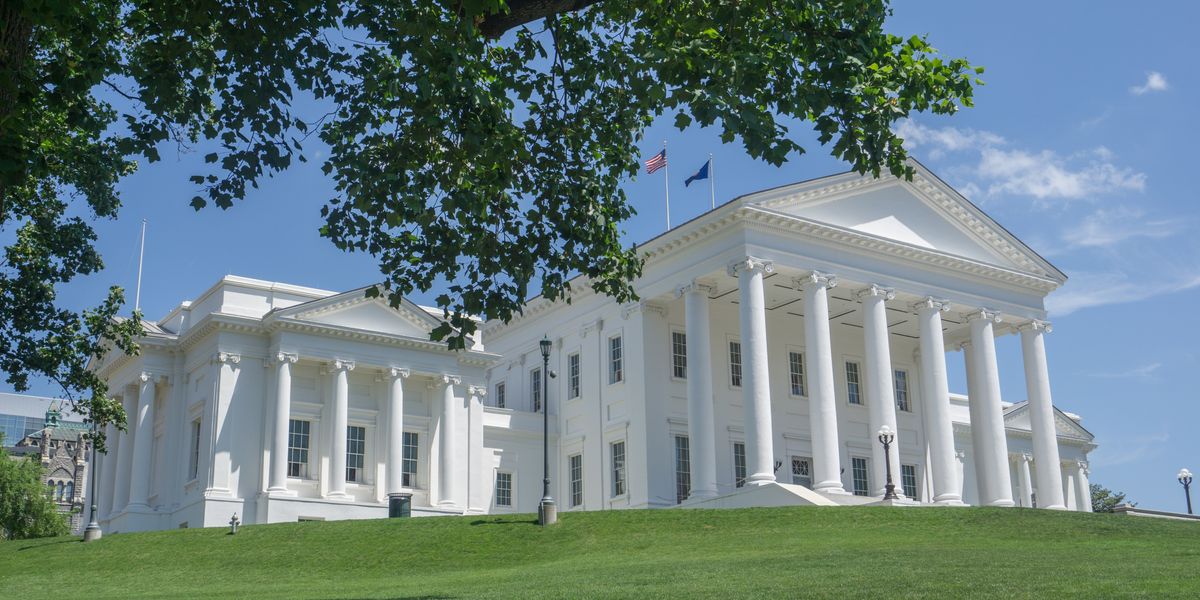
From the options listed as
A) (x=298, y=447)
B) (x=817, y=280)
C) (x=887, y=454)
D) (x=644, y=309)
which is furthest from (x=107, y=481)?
(x=887, y=454)

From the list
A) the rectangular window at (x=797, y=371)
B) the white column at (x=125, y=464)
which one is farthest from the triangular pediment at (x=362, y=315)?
the rectangular window at (x=797, y=371)

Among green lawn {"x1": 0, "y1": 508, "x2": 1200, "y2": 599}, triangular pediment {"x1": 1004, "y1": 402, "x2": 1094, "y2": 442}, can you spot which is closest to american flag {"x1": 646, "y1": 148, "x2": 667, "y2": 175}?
green lawn {"x1": 0, "y1": 508, "x2": 1200, "y2": 599}

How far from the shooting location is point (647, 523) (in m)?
29.5

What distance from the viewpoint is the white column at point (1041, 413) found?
4597cm

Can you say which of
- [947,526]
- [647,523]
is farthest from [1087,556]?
[647,523]

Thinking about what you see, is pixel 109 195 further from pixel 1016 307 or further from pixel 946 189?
pixel 1016 307

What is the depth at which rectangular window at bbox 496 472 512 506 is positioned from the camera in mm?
52188

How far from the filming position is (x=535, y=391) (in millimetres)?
55094

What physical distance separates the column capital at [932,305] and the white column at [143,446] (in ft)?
99.0

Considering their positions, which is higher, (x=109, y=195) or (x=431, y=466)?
(x=109, y=195)

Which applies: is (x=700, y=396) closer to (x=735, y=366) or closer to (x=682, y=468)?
(x=682, y=468)

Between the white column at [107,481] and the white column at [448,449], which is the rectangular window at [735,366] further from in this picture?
the white column at [107,481]

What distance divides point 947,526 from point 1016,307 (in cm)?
2176

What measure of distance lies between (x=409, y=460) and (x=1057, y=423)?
38.0 m
